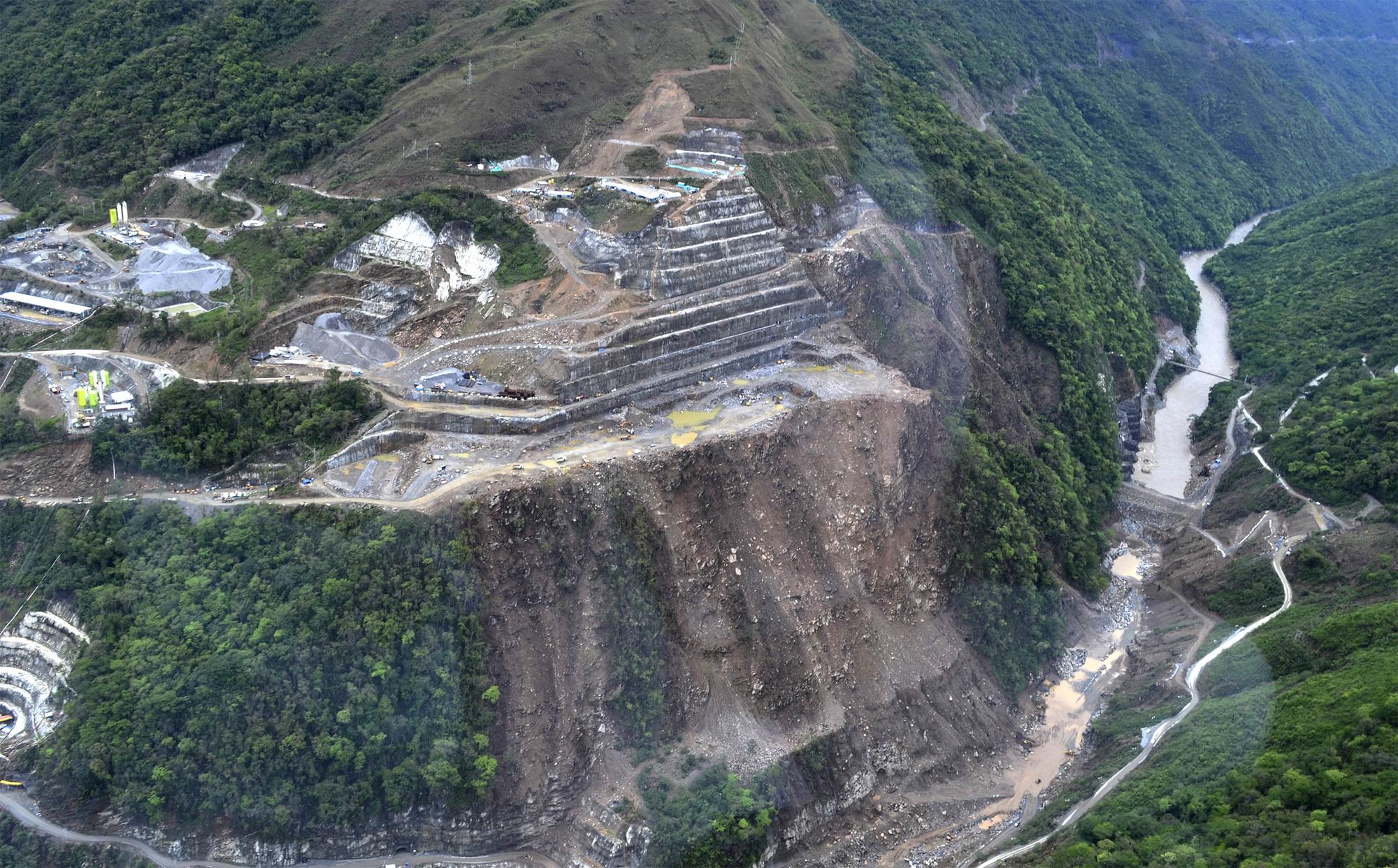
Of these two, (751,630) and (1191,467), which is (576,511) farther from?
(1191,467)

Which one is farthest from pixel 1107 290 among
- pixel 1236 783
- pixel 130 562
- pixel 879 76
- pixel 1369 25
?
pixel 1369 25

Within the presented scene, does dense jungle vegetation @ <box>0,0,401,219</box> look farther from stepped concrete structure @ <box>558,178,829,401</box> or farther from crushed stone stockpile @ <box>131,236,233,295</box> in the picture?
stepped concrete structure @ <box>558,178,829,401</box>

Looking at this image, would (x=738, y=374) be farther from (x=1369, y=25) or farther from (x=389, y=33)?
(x=1369, y=25)

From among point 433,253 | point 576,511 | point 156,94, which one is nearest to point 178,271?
point 433,253

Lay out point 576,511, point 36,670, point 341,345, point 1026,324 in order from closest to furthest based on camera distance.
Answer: point 36,670
point 576,511
point 341,345
point 1026,324

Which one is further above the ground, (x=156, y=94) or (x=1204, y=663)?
(x=156, y=94)

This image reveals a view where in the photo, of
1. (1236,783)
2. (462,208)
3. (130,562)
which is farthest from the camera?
(462,208)

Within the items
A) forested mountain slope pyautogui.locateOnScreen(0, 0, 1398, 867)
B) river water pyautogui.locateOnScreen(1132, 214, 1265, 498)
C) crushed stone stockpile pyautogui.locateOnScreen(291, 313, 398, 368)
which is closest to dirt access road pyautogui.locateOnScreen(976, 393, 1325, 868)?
forested mountain slope pyautogui.locateOnScreen(0, 0, 1398, 867)
